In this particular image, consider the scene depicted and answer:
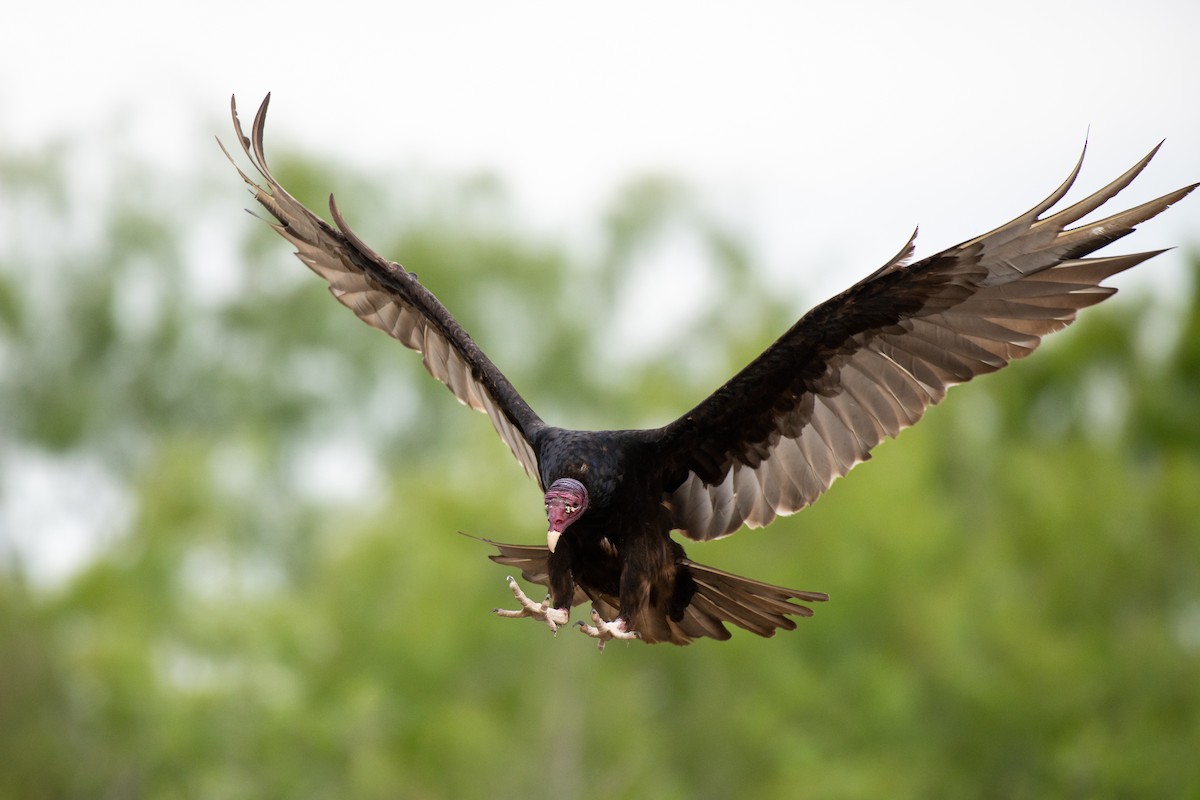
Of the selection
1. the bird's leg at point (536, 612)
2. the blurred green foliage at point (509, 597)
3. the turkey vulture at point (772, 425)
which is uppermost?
the blurred green foliage at point (509, 597)

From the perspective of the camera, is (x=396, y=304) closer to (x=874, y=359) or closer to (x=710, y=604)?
(x=710, y=604)

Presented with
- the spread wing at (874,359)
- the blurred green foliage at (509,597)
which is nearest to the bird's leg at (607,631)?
the spread wing at (874,359)

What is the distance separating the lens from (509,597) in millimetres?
25172

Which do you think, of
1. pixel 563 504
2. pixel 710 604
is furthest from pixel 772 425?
pixel 563 504

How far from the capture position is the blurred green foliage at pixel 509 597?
2469 centimetres

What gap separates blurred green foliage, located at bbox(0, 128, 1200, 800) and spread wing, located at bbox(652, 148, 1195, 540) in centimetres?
1727

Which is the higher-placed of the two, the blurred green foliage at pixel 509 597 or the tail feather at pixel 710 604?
the blurred green foliage at pixel 509 597

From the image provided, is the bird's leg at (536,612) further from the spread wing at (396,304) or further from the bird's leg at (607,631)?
the spread wing at (396,304)

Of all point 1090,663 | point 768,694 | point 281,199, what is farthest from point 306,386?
point 281,199

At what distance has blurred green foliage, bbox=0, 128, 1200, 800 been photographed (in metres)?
24.7

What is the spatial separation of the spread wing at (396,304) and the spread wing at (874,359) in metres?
0.83

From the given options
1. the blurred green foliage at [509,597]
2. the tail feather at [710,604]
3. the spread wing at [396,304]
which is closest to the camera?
the tail feather at [710,604]

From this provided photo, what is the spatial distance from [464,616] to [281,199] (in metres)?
18.7

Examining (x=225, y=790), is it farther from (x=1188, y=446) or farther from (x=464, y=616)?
(x=1188, y=446)
